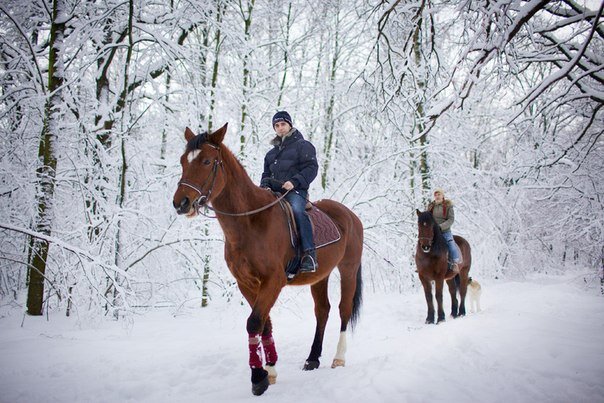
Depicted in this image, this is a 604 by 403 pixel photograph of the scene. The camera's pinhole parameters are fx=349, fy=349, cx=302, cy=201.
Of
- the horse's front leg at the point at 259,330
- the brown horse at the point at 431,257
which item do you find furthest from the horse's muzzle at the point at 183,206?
the brown horse at the point at 431,257

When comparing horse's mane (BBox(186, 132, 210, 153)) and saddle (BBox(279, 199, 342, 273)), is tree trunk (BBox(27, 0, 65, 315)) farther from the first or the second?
saddle (BBox(279, 199, 342, 273))

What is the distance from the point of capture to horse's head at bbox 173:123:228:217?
125 inches

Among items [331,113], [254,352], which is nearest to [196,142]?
[254,352]

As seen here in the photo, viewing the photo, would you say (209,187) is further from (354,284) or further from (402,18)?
(402,18)

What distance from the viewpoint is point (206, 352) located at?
4.79m

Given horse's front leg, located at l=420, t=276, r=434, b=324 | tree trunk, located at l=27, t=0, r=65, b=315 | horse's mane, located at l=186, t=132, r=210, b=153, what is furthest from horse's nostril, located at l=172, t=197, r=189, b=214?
horse's front leg, located at l=420, t=276, r=434, b=324

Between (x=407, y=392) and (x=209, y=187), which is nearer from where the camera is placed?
(x=407, y=392)

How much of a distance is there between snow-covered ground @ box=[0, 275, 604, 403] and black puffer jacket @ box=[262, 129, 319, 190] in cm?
223

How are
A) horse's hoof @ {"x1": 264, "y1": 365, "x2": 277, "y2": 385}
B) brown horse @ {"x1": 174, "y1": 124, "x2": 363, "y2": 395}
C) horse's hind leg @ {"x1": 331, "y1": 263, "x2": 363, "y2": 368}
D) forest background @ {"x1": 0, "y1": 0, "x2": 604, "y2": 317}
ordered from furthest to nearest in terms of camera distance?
forest background @ {"x1": 0, "y1": 0, "x2": 604, "y2": 317}, horse's hind leg @ {"x1": 331, "y1": 263, "x2": 363, "y2": 368}, horse's hoof @ {"x1": 264, "y1": 365, "x2": 277, "y2": 385}, brown horse @ {"x1": 174, "y1": 124, "x2": 363, "y2": 395}

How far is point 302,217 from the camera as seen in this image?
4156 mm

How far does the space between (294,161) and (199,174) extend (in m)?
1.38

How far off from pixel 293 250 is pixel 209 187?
4.09 feet

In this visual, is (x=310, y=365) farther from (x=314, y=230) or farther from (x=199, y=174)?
(x=199, y=174)

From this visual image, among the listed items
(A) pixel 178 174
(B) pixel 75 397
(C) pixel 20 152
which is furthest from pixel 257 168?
(B) pixel 75 397
